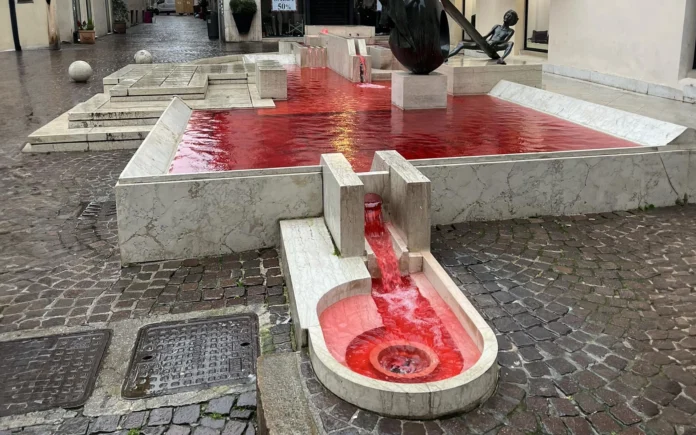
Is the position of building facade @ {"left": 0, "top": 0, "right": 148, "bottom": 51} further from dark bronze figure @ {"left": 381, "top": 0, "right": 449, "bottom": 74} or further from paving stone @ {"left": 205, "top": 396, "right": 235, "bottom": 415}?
paving stone @ {"left": 205, "top": 396, "right": 235, "bottom": 415}

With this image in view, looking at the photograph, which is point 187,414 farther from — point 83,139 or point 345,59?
point 345,59

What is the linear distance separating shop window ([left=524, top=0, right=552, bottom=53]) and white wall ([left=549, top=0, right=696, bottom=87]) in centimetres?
331

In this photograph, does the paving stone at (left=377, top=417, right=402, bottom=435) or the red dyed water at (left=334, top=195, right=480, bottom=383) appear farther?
the red dyed water at (left=334, top=195, right=480, bottom=383)

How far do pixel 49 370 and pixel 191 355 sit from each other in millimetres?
818

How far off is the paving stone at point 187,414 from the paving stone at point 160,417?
31 millimetres

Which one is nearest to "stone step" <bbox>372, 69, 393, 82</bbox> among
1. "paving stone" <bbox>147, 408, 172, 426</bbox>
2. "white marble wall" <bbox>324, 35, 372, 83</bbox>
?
"white marble wall" <bbox>324, 35, 372, 83</bbox>

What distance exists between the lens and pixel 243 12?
27906mm

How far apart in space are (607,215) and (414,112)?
13.1ft

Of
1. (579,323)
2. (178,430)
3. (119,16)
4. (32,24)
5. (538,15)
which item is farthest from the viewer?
(119,16)

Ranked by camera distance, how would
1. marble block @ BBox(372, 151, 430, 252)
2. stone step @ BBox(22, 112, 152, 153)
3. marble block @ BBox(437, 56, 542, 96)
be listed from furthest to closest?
marble block @ BBox(437, 56, 542, 96), stone step @ BBox(22, 112, 152, 153), marble block @ BBox(372, 151, 430, 252)

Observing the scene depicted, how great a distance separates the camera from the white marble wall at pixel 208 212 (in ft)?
17.6

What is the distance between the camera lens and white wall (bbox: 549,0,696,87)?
11.4 m

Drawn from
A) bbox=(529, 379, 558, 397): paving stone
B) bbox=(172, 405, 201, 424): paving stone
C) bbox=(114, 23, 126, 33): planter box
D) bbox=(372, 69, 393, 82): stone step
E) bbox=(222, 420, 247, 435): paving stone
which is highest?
bbox=(114, 23, 126, 33): planter box

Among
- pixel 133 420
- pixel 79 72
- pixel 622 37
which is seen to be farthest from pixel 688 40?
pixel 79 72
